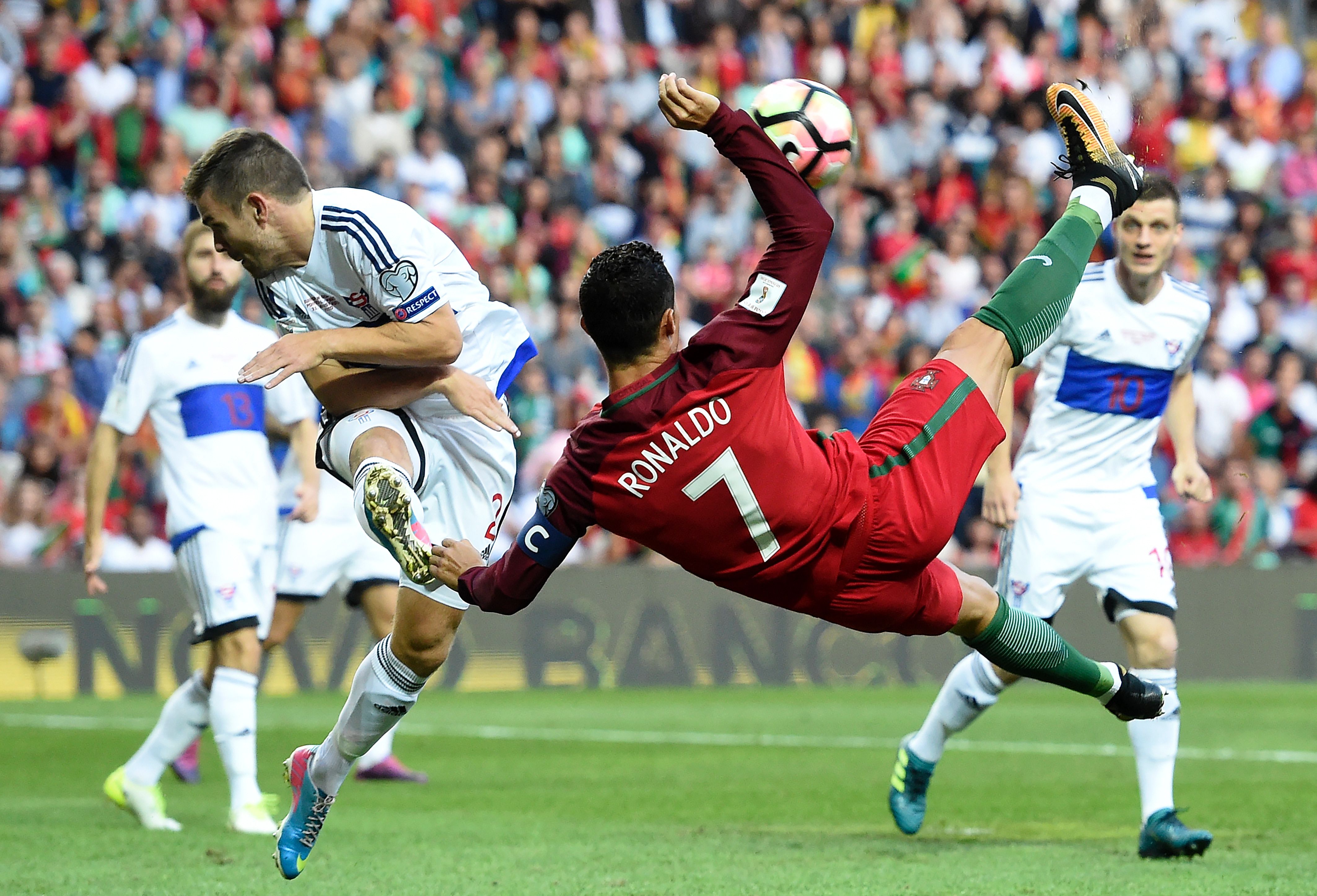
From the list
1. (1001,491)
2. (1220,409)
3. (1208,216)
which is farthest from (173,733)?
(1208,216)

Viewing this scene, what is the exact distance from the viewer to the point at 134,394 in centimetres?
862

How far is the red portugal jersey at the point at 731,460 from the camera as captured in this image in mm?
5133

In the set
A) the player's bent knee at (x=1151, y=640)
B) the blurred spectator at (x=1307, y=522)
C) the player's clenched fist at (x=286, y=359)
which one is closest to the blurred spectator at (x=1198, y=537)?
the blurred spectator at (x=1307, y=522)

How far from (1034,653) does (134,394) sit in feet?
16.0

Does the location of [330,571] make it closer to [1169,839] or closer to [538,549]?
[538,549]

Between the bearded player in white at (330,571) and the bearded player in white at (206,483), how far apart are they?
121 cm

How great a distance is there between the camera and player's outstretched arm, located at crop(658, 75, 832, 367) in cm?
512

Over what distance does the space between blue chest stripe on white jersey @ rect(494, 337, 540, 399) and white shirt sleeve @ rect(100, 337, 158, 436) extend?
268 centimetres

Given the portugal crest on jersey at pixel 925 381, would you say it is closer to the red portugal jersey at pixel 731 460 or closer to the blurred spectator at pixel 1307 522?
the red portugal jersey at pixel 731 460

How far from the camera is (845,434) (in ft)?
18.1

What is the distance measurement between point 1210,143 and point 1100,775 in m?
14.1

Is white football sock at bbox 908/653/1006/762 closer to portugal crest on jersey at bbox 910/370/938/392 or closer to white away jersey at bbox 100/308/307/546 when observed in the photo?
portugal crest on jersey at bbox 910/370/938/392

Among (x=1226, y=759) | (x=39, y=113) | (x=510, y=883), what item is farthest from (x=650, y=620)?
(x=510, y=883)

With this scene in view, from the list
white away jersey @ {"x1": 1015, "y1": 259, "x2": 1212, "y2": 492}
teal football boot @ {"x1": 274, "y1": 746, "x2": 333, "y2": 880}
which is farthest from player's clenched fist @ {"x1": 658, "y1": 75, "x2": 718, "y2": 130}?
white away jersey @ {"x1": 1015, "y1": 259, "x2": 1212, "y2": 492}
